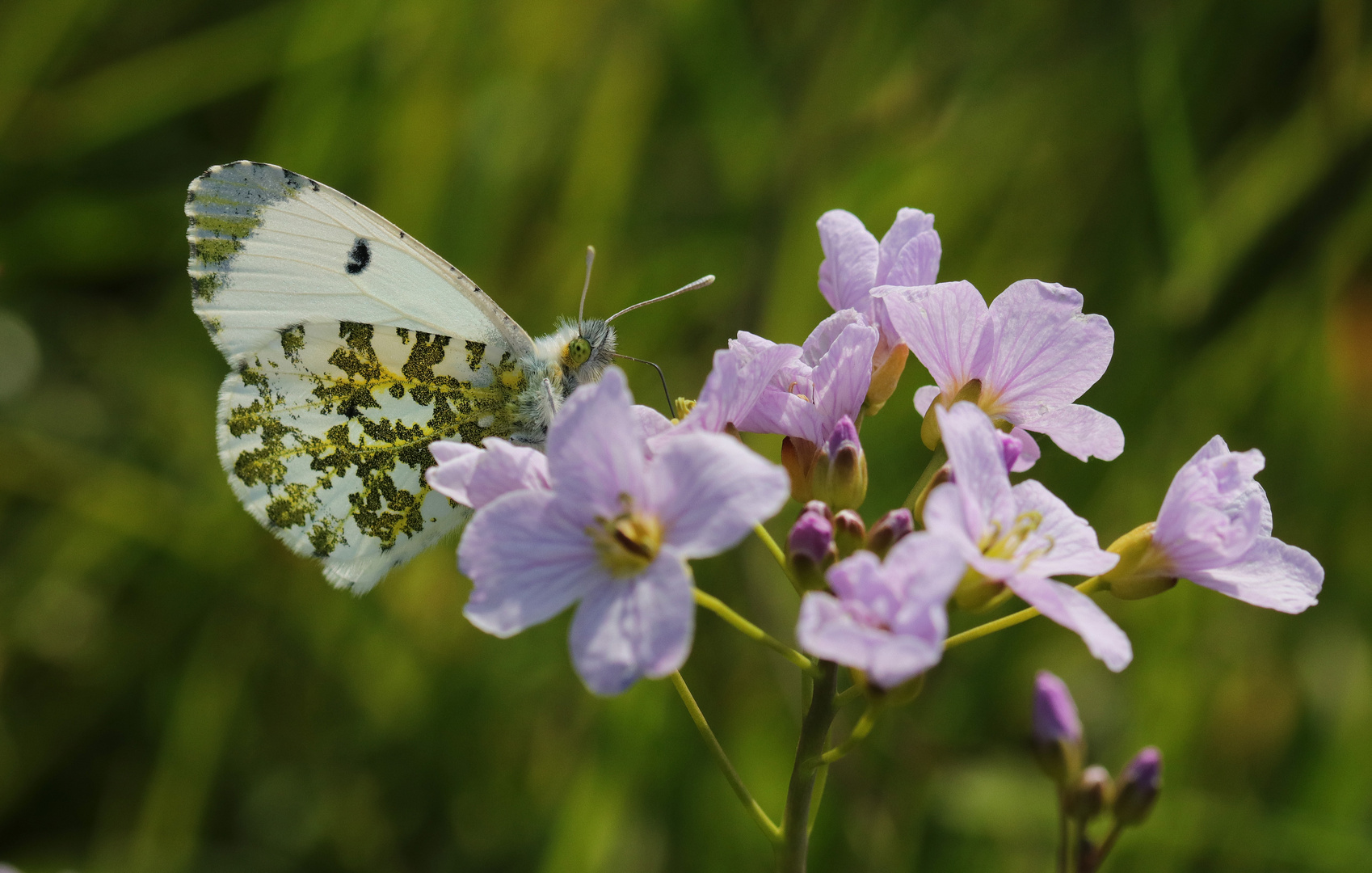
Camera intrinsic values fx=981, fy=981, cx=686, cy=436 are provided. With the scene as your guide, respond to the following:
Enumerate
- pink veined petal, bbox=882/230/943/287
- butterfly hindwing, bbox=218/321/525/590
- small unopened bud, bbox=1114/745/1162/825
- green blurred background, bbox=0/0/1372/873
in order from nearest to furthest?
pink veined petal, bbox=882/230/943/287, small unopened bud, bbox=1114/745/1162/825, butterfly hindwing, bbox=218/321/525/590, green blurred background, bbox=0/0/1372/873

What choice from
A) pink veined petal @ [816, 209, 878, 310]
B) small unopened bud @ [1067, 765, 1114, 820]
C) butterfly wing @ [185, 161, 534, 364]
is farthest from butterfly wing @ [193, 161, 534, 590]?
small unopened bud @ [1067, 765, 1114, 820]

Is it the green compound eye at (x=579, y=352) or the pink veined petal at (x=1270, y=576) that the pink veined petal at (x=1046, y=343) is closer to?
the pink veined petal at (x=1270, y=576)

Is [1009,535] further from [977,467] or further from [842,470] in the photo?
[842,470]

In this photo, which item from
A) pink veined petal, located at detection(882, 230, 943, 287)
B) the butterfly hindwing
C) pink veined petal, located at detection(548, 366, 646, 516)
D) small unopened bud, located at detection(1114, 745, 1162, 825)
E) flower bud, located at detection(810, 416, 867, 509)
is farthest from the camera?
the butterfly hindwing

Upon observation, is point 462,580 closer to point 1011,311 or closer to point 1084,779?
point 1084,779

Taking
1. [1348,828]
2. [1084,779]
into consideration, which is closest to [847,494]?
[1084,779]

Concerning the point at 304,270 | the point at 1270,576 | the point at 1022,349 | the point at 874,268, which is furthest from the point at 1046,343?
the point at 304,270

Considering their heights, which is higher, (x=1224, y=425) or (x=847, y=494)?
(x=847, y=494)

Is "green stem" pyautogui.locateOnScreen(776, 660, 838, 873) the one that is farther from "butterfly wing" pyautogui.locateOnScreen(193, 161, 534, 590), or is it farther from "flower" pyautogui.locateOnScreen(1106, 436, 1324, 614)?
"butterfly wing" pyautogui.locateOnScreen(193, 161, 534, 590)
